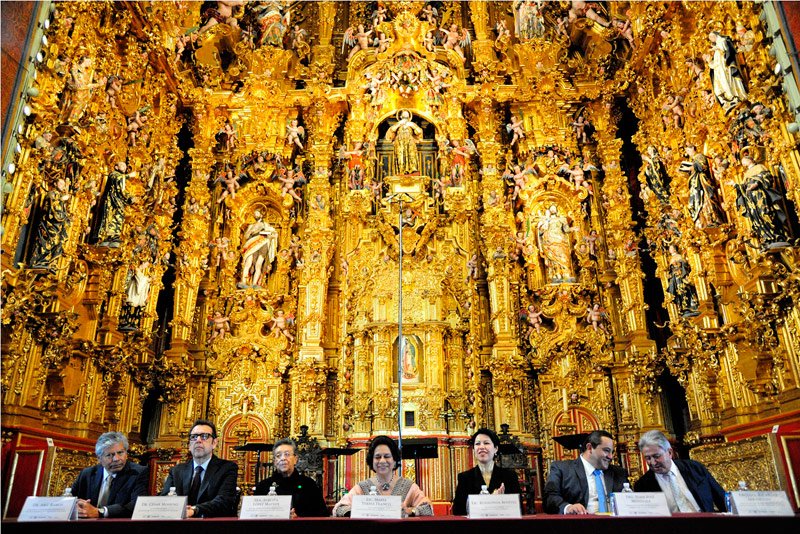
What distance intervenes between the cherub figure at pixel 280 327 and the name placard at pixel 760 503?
34.1 feet

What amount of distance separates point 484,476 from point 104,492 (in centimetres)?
343

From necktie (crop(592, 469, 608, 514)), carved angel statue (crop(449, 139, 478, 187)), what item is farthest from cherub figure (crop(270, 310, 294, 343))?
necktie (crop(592, 469, 608, 514))

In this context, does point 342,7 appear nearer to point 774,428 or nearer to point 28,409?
point 28,409

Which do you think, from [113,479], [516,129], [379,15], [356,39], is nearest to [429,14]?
[379,15]

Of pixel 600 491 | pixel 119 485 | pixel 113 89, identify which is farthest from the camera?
pixel 113 89

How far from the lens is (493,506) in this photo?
3564 mm

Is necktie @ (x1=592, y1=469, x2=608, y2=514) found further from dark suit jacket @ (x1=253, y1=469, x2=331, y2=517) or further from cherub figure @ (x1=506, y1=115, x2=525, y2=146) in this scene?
cherub figure @ (x1=506, y1=115, x2=525, y2=146)

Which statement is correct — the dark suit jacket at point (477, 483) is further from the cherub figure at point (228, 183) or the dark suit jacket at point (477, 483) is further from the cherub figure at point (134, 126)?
the cherub figure at point (228, 183)

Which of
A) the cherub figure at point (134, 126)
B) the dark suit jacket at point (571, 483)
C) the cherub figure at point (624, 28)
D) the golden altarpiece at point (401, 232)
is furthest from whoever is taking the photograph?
the cherub figure at point (624, 28)

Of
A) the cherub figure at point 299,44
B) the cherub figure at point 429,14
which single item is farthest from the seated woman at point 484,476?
the cherub figure at point 299,44

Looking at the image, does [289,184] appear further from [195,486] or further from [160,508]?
[160,508]

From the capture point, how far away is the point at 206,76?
14195 millimetres

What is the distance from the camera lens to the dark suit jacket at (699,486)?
442 cm

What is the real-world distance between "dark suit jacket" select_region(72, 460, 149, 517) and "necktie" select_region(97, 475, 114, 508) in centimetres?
4
